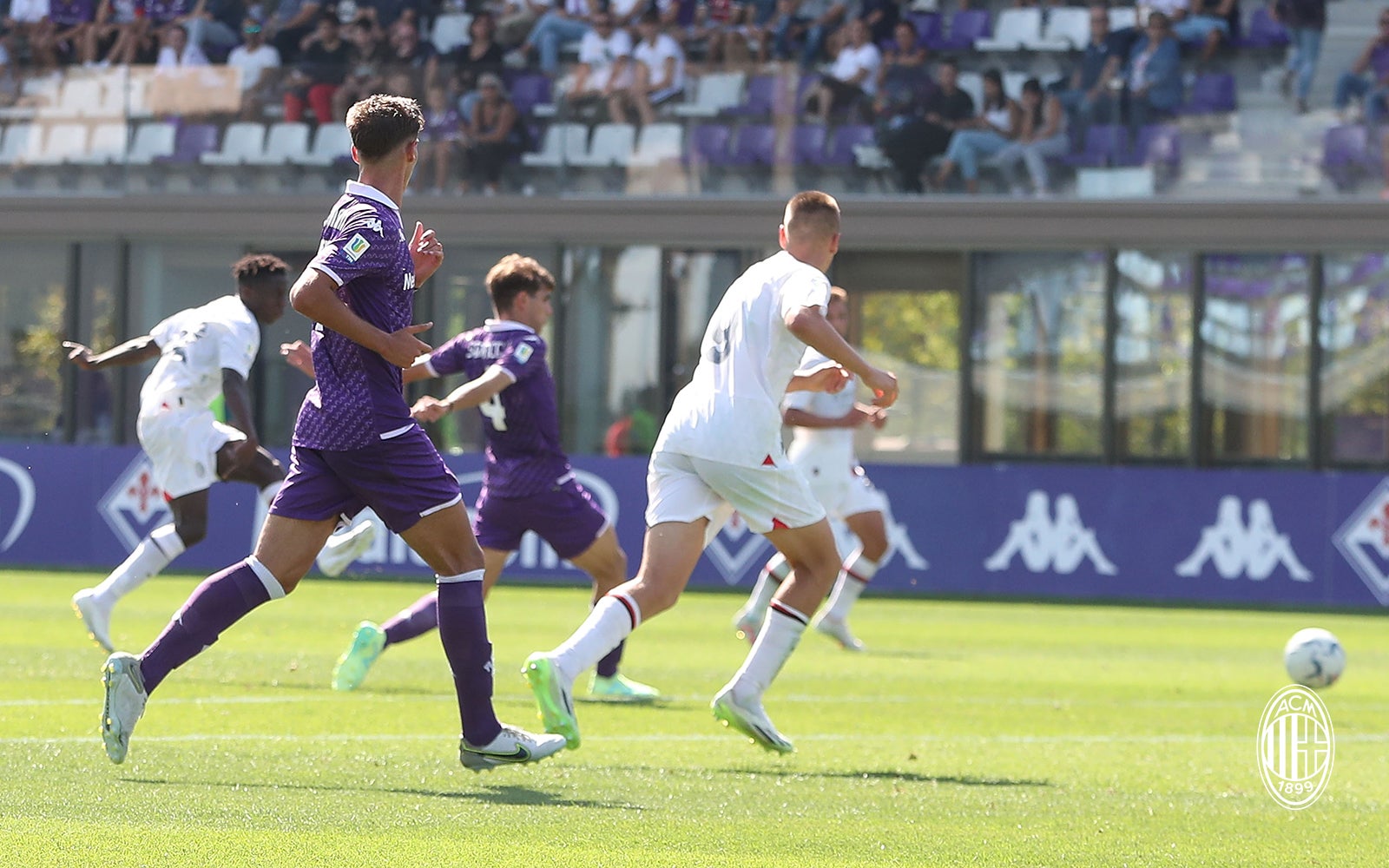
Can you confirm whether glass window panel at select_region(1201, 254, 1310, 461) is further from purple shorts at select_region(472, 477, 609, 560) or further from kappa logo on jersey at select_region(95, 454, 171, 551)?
purple shorts at select_region(472, 477, 609, 560)

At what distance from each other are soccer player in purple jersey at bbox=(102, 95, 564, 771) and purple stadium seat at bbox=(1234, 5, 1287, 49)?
55.9 ft

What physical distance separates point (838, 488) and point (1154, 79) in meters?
9.70

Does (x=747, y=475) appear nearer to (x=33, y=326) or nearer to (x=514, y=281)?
(x=514, y=281)

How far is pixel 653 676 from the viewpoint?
11.0 metres

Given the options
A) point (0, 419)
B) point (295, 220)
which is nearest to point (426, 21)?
point (295, 220)

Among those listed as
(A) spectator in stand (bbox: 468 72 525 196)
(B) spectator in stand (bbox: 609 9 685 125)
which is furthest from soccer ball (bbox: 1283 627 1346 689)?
(A) spectator in stand (bbox: 468 72 525 196)

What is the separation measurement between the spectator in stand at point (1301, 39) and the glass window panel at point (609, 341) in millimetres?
7201

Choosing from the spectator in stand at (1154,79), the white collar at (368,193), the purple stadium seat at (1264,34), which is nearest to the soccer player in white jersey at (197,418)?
the white collar at (368,193)

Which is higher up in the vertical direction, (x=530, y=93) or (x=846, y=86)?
(x=846, y=86)

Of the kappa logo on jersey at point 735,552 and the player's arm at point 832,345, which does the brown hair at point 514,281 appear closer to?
the player's arm at point 832,345

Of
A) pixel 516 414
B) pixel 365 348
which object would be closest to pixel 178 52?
pixel 516 414

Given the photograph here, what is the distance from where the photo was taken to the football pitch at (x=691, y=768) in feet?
17.9

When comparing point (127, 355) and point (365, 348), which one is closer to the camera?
point (365, 348)

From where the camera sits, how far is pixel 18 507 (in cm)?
2025
